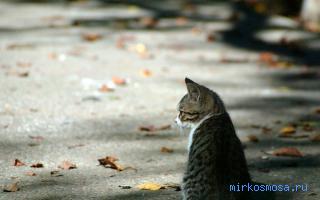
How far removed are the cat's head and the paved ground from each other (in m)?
0.76

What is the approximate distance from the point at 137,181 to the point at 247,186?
1.49 metres

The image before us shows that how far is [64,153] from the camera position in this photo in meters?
7.23

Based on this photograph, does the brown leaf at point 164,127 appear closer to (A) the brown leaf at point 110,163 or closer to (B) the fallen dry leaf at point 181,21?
(A) the brown leaf at point 110,163

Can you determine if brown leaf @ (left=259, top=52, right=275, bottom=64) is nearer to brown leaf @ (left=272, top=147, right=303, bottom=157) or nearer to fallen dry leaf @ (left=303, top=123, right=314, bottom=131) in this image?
fallen dry leaf @ (left=303, top=123, right=314, bottom=131)

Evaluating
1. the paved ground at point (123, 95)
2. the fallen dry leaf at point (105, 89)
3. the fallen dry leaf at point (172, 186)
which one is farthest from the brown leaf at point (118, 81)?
the fallen dry leaf at point (172, 186)

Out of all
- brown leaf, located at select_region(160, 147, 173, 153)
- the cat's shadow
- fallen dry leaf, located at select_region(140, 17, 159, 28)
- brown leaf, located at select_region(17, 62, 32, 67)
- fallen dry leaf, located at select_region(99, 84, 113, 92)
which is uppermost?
fallen dry leaf, located at select_region(140, 17, 159, 28)

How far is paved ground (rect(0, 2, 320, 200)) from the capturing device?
662 centimetres

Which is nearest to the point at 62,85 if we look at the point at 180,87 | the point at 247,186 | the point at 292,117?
the point at 180,87

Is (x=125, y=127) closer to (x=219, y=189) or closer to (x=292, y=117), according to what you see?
(x=292, y=117)

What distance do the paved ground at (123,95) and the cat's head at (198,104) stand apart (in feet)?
2.50

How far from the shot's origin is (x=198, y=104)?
571 cm

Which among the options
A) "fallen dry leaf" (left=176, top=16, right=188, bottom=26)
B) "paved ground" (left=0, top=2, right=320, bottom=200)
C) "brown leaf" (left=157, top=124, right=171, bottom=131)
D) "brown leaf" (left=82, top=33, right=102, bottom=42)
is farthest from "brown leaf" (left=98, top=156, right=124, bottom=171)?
"fallen dry leaf" (left=176, top=16, right=188, bottom=26)

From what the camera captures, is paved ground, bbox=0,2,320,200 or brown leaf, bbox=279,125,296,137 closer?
paved ground, bbox=0,2,320,200

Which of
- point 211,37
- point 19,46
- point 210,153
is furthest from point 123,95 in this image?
point 210,153
